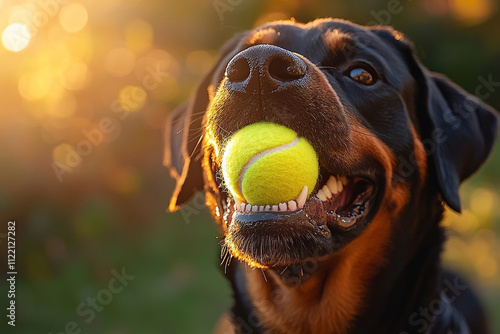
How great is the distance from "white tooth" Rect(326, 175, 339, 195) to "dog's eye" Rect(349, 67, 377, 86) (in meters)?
0.49

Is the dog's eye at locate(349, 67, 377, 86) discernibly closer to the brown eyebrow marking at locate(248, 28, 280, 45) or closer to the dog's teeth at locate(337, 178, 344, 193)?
the brown eyebrow marking at locate(248, 28, 280, 45)

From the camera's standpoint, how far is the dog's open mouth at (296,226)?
1.91 metres

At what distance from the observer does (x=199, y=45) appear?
600cm

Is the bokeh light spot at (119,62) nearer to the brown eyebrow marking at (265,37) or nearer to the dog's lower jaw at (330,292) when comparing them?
the brown eyebrow marking at (265,37)

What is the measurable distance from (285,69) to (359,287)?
1.02 m

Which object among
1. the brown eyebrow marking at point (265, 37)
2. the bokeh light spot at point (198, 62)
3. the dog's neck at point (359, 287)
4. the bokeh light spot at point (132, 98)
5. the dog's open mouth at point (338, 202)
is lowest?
the bokeh light spot at point (198, 62)

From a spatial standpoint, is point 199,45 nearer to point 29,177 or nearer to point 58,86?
point 58,86

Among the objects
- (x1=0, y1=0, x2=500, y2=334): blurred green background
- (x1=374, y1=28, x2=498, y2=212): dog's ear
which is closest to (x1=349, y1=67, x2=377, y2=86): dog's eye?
(x1=374, y1=28, x2=498, y2=212): dog's ear

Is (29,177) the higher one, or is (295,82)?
(295,82)

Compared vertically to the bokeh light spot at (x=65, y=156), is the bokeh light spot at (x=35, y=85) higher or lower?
higher

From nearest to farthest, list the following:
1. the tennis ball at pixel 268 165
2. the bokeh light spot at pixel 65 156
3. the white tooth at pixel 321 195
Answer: the tennis ball at pixel 268 165
the white tooth at pixel 321 195
the bokeh light spot at pixel 65 156

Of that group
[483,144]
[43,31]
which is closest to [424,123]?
[483,144]

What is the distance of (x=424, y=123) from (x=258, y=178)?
→ 3.43ft

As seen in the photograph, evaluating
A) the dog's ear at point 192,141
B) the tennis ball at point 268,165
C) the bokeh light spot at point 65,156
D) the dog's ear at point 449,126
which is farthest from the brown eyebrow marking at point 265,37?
the bokeh light spot at point 65,156
